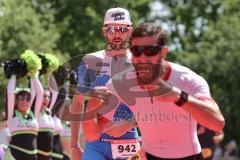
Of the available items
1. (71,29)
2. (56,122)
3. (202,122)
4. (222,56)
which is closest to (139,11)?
(71,29)

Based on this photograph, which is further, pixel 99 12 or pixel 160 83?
pixel 99 12

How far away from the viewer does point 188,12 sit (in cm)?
4559

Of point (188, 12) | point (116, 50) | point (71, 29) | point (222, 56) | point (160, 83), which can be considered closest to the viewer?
point (160, 83)

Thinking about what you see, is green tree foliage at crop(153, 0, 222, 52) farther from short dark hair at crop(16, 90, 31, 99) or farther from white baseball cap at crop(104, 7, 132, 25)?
white baseball cap at crop(104, 7, 132, 25)

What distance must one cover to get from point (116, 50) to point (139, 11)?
1395 inches

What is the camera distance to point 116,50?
7305mm

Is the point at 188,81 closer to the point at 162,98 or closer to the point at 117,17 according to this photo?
the point at 162,98

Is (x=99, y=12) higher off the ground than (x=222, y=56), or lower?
higher

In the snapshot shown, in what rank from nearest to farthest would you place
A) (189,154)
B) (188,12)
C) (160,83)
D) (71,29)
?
(160,83) < (189,154) < (71,29) < (188,12)

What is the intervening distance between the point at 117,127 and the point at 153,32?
188 cm

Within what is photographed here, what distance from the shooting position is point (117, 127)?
21.6 ft


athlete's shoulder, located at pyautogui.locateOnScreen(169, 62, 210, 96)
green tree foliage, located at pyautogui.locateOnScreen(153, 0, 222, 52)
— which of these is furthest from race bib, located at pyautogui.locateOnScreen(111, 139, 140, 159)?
Answer: green tree foliage, located at pyautogui.locateOnScreen(153, 0, 222, 52)

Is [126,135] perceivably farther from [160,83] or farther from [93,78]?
[160,83]

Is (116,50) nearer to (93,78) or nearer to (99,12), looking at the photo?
(93,78)
